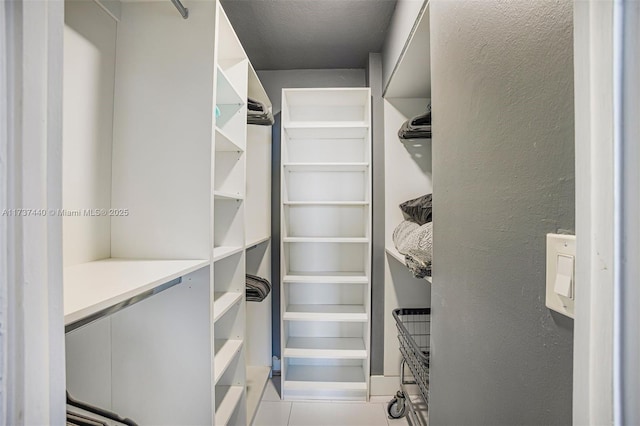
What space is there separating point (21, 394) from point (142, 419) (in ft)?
3.43

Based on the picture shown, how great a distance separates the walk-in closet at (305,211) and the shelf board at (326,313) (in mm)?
19

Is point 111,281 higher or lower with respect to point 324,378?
higher

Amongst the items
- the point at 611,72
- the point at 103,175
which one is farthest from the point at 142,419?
the point at 611,72

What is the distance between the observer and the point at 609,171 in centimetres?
36

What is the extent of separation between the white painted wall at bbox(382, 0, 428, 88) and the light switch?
1158 millimetres

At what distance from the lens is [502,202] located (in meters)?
0.64

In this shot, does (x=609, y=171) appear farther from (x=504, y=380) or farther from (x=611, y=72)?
(x=504, y=380)

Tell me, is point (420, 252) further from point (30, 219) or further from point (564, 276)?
point (30, 219)

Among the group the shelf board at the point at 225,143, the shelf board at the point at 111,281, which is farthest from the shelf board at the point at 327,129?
the shelf board at the point at 111,281

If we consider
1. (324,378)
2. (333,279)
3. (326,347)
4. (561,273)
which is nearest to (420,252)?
(561,273)

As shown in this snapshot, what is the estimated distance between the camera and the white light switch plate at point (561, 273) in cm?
44

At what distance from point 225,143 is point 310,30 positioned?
3.52ft

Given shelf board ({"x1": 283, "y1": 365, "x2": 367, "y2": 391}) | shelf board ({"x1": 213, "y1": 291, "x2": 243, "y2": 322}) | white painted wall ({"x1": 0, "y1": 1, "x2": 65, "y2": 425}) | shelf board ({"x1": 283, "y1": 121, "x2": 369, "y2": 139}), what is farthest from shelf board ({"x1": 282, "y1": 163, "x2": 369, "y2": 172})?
white painted wall ({"x1": 0, "y1": 1, "x2": 65, "y2": 425})

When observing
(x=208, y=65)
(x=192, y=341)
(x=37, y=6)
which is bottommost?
(x=192, y=341)
